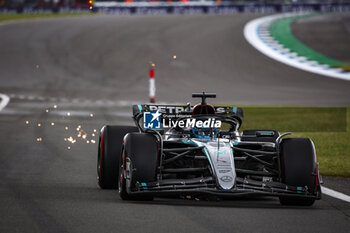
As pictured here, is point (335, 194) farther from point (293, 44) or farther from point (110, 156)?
point (293, 44)

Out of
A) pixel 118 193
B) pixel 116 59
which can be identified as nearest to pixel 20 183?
pixel 118 193

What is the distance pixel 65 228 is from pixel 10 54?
33.0 meters

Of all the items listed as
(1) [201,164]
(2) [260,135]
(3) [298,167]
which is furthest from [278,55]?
(3) [298,167]

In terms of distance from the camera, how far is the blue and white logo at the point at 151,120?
9.97 m

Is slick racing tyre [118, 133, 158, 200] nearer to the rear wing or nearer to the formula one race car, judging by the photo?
the formula one race car

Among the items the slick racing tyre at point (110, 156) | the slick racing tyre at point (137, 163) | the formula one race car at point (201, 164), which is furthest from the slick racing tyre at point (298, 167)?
the slick racing tyre at point (110, 156)

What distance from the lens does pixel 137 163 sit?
28.6 ft

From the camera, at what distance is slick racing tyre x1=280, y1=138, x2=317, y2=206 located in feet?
28.9

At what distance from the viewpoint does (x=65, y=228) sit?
279 inches

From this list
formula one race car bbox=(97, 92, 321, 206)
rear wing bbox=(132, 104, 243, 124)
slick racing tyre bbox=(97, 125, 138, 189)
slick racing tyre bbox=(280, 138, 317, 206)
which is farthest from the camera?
rear wing bbox=(132, 104, 243, 124)

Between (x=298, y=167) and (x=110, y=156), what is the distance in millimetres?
2353

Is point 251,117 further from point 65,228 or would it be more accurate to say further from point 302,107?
point 65,228

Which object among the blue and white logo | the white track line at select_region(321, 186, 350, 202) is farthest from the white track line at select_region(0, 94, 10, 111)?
the white track line at select_region(321, 186, 350, 202)

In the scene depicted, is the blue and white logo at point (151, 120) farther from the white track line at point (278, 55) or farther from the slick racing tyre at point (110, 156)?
the white track line at point (278, 55)
